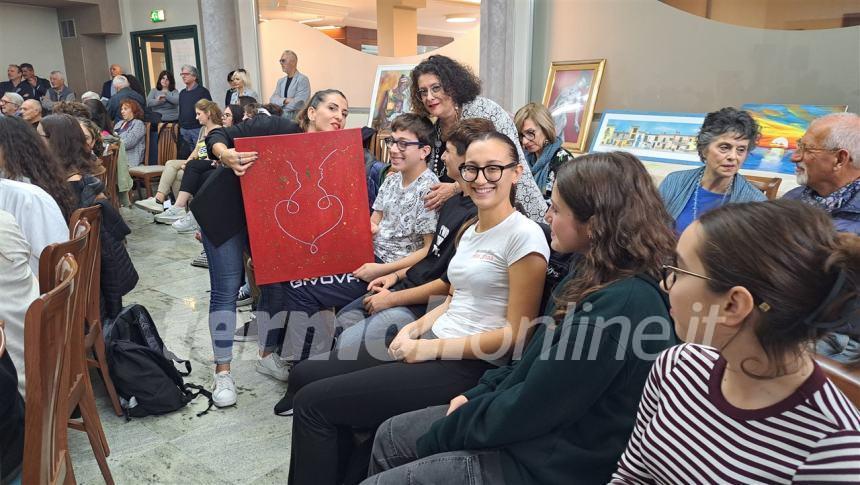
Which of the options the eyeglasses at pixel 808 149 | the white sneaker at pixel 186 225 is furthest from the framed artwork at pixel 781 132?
the white sneaker at pixel 186 225

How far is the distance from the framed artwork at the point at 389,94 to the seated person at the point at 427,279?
366cm

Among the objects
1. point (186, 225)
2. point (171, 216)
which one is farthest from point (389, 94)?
point (171, 216)

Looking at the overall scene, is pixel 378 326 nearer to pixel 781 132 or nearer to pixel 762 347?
pixel 762 347

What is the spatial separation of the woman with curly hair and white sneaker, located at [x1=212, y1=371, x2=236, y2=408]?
1310mm

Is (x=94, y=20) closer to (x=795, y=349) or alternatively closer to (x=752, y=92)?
(x=752, y=92)

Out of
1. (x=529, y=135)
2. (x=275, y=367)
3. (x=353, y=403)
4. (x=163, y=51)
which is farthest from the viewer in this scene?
(x=163, y=51)

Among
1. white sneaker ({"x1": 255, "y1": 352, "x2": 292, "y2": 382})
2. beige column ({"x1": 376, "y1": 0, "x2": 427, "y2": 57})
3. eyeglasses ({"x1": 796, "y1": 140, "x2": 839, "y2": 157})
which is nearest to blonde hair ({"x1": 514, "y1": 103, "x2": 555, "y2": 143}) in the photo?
eyeglasses ({"x1": 796, "y1": 140, "x2": 839, "y2": 157})

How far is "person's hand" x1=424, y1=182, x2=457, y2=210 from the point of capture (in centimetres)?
233

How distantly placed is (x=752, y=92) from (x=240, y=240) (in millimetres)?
3510

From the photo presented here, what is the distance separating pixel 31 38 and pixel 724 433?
41.7ft

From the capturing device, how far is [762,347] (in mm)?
889

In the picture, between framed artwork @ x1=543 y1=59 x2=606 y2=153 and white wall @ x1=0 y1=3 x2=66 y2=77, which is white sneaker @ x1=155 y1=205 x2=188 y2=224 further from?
white wall @ x1=0 y1=3 x2=66 y2=77

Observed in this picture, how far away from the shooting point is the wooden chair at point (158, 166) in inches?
267

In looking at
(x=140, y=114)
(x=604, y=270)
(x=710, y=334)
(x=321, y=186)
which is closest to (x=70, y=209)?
(x=321, y=186)
